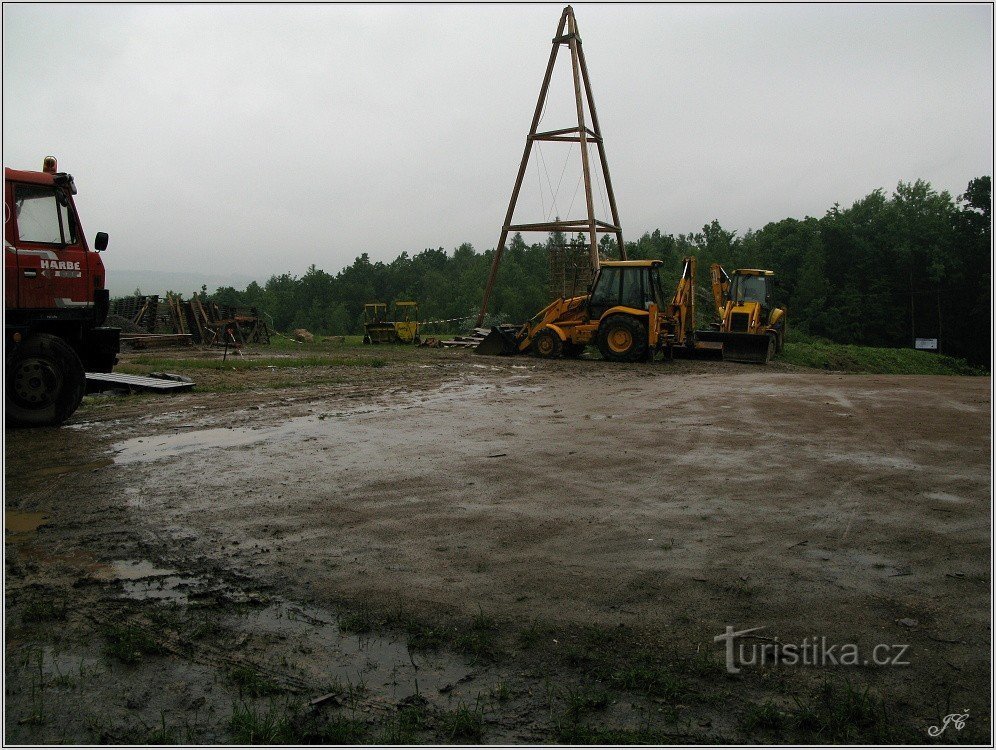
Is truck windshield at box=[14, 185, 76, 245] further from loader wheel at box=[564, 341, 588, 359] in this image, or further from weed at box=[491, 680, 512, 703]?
loader wheel at box=[564, 341, 588, 359]

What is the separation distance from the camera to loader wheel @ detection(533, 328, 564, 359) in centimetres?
2230

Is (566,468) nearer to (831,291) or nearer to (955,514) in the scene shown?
(955,514)

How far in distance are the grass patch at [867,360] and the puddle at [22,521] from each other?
24.4m

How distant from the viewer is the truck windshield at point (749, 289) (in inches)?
1045

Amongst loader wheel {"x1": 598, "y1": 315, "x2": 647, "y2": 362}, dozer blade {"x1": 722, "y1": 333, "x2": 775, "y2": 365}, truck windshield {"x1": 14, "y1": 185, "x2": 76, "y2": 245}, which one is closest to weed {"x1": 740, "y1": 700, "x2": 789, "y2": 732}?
truck windshield {"x1": 14, "y1": 185, "x2": 76, "y2": 245}

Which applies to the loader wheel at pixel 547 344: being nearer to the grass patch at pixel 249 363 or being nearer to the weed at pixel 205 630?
the grass patch at pixel 249 363

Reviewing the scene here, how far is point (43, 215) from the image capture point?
9445mm

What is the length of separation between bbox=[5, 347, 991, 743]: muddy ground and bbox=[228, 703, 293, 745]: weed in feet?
0.04

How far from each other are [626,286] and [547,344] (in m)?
2.93

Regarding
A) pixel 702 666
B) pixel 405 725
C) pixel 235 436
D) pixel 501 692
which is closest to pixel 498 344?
pixel 235 436

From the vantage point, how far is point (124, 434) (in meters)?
8.70

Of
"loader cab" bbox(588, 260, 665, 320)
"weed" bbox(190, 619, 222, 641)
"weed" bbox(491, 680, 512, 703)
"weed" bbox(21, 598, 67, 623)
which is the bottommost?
"weed" bbox(491, 680, 512, 703)

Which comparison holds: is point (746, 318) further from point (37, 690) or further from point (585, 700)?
point (37, 690)

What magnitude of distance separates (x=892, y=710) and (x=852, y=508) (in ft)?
8.98
